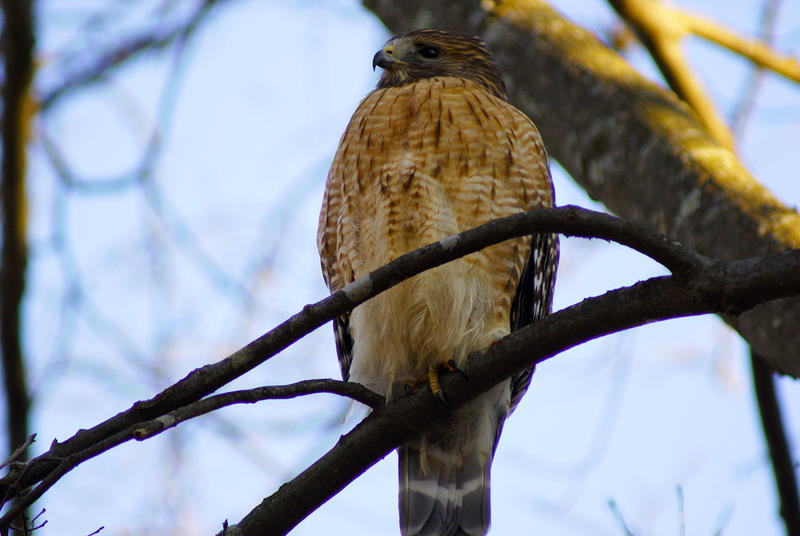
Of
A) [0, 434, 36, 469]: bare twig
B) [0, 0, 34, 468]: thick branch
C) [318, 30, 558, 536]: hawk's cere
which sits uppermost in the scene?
[0, 0, 34, 468]: thick branch

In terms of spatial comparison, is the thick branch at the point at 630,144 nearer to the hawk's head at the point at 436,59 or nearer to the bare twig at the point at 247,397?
the hawk's head at the point at 436,59

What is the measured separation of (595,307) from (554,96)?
1925mm

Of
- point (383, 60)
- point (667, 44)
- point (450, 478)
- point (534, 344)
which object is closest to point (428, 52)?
→ point (383, 60)

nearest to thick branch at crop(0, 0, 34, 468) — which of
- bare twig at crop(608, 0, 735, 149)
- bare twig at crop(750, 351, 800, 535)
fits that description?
bare twig at crop(608, 0, 735, 149)

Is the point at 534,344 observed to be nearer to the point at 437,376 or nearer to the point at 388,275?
the point at 388,275

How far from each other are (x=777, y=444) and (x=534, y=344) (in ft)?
5.39

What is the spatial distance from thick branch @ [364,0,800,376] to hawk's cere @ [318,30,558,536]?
0.37 m

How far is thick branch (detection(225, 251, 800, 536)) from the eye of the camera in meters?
2.26

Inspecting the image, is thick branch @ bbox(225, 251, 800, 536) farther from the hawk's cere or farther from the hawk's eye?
the hawk's eye

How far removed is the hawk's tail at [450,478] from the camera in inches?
131

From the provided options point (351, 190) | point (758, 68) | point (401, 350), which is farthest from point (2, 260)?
point (758, 68)

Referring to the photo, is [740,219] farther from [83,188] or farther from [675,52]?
[83,188]

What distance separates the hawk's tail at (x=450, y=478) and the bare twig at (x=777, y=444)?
3.53ft

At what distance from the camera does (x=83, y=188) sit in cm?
531
